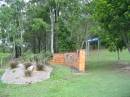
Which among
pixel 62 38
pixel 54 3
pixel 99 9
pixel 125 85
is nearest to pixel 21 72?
pixel 99 9

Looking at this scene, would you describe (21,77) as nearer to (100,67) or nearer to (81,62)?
(81,62)

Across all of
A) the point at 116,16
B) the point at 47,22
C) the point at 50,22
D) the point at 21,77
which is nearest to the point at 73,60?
the point at 21,77

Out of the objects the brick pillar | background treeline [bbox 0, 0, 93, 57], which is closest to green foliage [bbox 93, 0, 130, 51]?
the brick pillar

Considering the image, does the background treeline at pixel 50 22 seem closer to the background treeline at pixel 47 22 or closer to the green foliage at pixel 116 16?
the background treeline at pixel 47 22

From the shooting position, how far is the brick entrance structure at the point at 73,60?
2348 cm

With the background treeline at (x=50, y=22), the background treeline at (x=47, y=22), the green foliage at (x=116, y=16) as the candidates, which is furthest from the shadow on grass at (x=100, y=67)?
the background treeline at (x=47, y=22)

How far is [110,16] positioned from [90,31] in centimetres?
2134

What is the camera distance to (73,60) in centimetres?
2638

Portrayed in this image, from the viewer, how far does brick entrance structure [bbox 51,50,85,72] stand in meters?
23.5

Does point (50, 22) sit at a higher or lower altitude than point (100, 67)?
higher

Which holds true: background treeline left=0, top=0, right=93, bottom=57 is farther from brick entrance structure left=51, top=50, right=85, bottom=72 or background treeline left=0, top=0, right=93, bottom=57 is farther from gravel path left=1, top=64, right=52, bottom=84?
gravel path left=1, top=64, right=52, bottom=84

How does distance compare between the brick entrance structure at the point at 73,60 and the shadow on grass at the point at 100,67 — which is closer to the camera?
the brick entrance structure at the point at 73,60

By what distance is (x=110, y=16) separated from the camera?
1789cm

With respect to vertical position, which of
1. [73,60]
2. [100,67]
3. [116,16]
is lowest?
[100,67]
